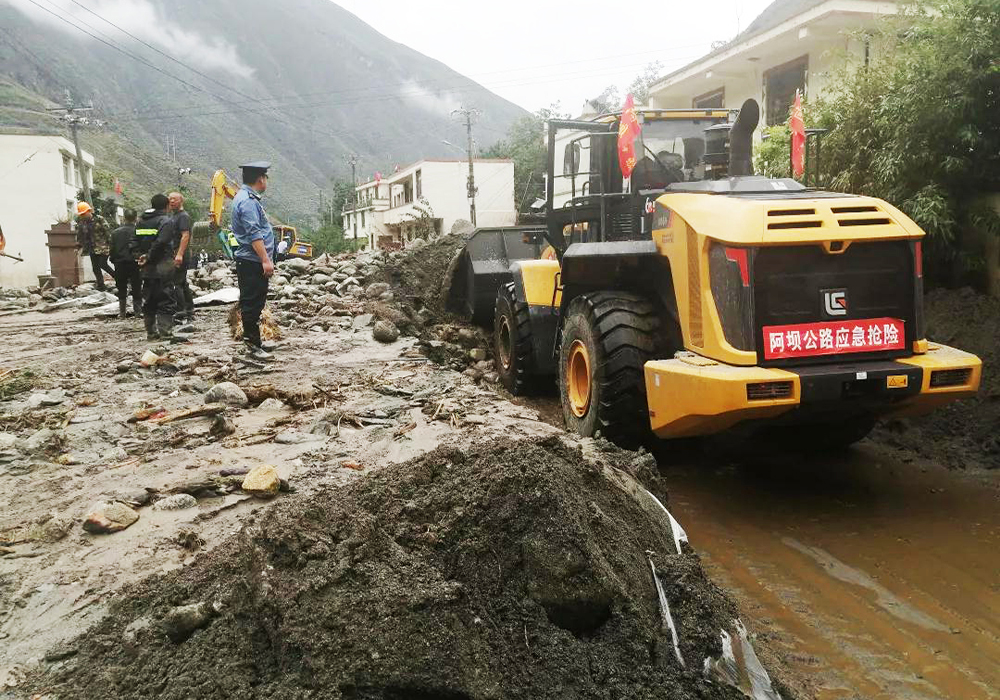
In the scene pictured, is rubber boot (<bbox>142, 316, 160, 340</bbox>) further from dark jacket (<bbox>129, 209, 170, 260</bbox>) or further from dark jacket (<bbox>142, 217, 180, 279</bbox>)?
dark jacket (<bbox>129, 209, 170, 260</bbox>)

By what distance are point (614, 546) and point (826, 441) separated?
3.42m

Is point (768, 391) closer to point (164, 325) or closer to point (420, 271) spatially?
point (164, 325)

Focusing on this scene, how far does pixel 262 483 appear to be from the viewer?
3.96 m

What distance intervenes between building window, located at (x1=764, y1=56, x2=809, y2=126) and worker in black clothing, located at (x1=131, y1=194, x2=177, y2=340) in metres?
12.6

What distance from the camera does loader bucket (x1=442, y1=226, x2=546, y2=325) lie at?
9.63m

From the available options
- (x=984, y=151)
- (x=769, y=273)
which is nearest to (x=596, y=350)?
(x=769, y=273)

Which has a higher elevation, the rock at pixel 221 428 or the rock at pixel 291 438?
the rock at pixel 221 428

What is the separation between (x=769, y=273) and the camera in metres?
4.43

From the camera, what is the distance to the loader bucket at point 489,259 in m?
9.63

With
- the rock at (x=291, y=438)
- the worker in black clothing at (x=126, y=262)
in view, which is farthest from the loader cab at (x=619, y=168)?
the worker in black clothing at (x=126, y=262)

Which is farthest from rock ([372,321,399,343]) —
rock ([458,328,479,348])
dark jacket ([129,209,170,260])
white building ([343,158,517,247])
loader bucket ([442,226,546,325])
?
white building ([343,158,517,247])

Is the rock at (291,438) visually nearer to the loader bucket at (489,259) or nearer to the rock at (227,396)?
the rock at (227,396)

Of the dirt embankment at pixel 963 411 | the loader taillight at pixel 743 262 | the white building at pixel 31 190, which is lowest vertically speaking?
the dirt embankment at pixel 963 411

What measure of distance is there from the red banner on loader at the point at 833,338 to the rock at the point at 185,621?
3065mm
